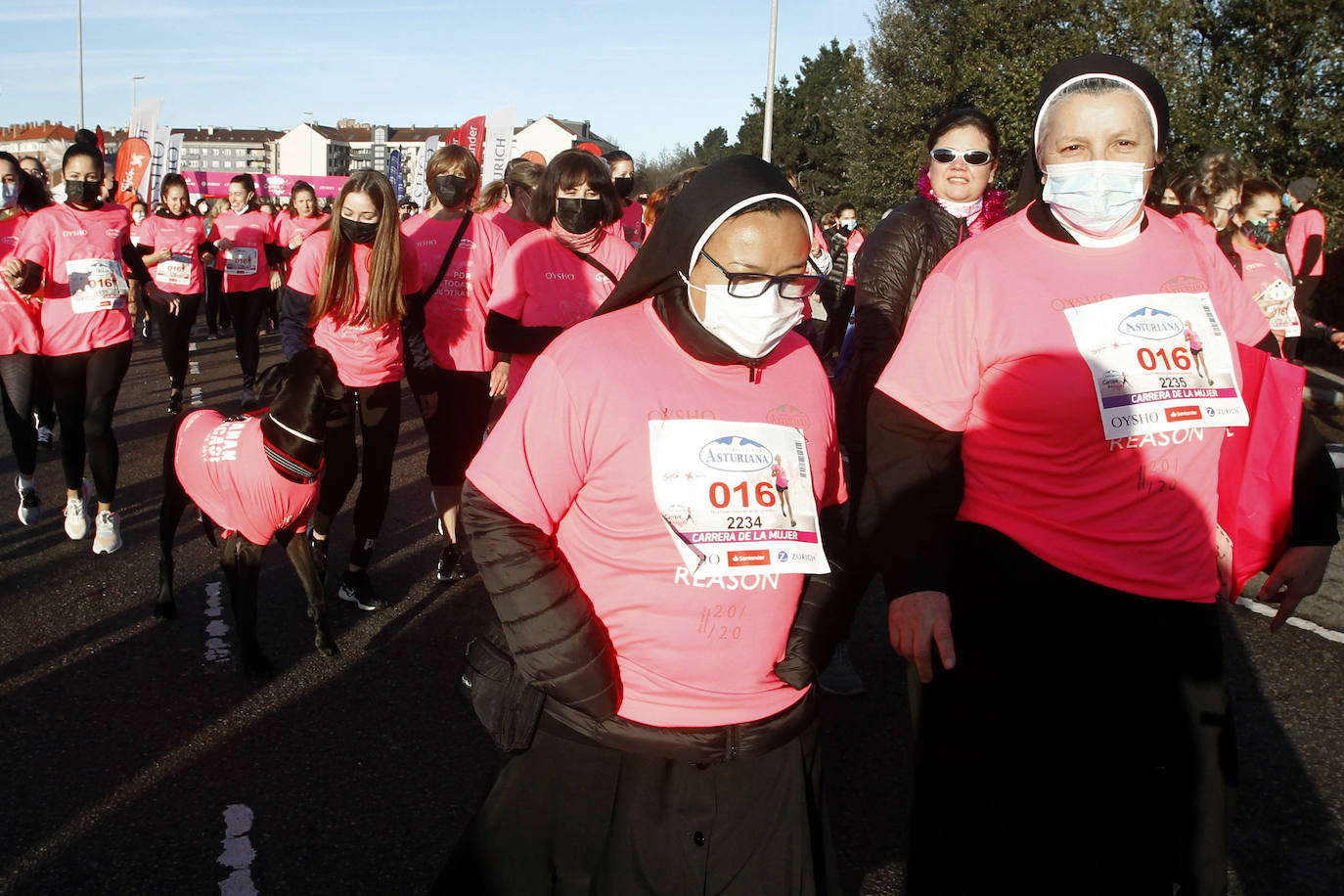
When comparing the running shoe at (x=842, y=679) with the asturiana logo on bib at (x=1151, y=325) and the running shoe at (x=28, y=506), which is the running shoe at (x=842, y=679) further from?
the running shoe at (x=28, y=506)

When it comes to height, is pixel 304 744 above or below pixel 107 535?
below

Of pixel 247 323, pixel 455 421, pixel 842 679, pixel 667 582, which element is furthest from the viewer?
pixel 247 323

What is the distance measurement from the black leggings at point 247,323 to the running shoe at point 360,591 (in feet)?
20.3

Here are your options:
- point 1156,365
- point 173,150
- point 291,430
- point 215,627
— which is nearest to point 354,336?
A: point 291,430

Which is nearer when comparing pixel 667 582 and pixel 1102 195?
pixel 667 582

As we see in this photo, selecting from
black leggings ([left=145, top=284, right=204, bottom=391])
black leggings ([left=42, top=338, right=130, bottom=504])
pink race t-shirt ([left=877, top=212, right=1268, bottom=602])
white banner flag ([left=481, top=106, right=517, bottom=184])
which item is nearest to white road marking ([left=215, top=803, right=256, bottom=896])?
pink race t-shirt ([left=877, top=212, right=1268, bottom=602])

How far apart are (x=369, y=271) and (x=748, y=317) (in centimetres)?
367

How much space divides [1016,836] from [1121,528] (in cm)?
68

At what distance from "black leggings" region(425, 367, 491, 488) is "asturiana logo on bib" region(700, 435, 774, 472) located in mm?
3777

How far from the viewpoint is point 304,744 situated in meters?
4.00

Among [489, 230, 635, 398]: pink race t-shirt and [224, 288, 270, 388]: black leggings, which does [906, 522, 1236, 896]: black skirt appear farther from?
[224, 288, 270, 388]: black leggings

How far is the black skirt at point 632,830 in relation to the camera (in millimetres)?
2062

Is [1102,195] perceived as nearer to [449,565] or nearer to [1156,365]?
[1156,365]

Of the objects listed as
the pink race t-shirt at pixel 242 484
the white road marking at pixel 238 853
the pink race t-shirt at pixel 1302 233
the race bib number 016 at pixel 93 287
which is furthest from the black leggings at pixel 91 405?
the pink race t-shirt at pixel 1302 233
